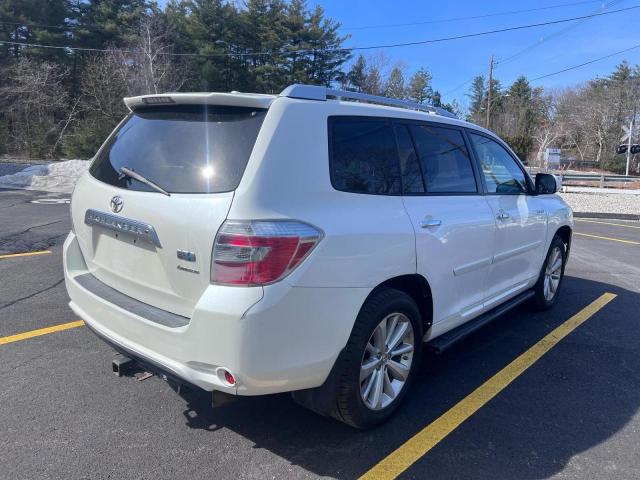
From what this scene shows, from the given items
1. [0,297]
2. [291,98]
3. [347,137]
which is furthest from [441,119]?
[0,297]

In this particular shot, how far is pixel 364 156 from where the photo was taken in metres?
2.80

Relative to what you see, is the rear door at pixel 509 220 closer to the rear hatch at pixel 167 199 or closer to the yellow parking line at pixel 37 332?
the rear hatch at pixel 167 199

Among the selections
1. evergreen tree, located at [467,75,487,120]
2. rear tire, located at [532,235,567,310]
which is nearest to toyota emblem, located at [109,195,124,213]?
rear tire, located at [532,235,567,310]

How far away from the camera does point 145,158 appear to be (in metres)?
2.74

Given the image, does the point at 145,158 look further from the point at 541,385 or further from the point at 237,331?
the point at 541,385

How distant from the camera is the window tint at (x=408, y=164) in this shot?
305cm

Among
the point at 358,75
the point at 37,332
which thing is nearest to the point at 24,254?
the point at 37,332

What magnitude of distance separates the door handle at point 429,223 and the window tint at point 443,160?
25cm

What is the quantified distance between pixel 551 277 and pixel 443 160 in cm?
258

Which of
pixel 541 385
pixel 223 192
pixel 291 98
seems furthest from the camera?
pixel 541 385

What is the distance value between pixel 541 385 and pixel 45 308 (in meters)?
4.49

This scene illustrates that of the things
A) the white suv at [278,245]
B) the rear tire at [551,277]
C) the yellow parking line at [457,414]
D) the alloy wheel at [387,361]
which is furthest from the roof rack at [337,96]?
the rear tire at [551,277]

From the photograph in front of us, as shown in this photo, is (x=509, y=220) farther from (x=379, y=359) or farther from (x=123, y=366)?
(x=123, y=366)

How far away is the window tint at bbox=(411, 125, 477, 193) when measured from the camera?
10.8 ft
